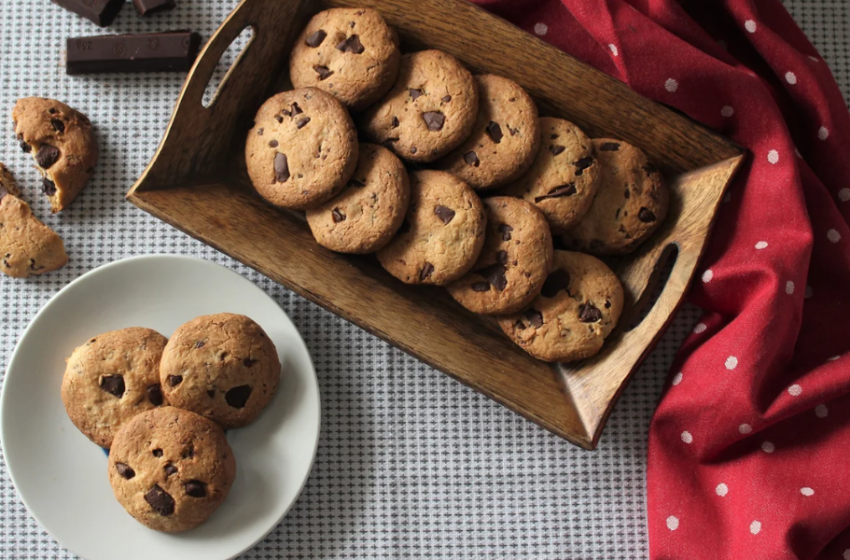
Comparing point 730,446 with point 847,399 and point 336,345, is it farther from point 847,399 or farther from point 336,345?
point 336,345

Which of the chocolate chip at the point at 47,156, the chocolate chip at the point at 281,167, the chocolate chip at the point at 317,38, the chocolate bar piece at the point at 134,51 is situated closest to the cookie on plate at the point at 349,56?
the chocolate chip at the point at 317,38

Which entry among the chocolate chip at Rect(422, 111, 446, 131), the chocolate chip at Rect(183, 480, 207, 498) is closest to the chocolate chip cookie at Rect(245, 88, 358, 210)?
the chocolate chip at Rect(422, 111, 446, 131)

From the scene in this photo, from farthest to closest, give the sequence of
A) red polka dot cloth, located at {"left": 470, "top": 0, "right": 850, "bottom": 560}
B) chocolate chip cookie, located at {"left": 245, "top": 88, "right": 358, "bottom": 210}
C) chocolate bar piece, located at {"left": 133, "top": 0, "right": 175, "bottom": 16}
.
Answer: chocolate bar piece, located at {"left": 133, "top": 0, "right": 175, "bottom": 16} < red polka dot cloth, located at {"left": 470, "top": 0, "right": 850, "bottom": 560} < chocolate chip cookie, located at {"left": 245, "top": 88, "right": 358, "bottom": 210}

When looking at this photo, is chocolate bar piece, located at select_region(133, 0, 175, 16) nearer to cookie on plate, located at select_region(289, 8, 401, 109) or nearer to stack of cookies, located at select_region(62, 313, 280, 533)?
cookie on plate, located at select_region(289, 8, 401, 109)

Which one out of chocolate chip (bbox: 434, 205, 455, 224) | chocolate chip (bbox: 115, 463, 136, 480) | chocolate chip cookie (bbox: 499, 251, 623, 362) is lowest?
chocolate chip (bbox: 115, 463, 136, 480)

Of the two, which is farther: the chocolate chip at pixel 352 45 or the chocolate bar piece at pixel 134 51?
the chocolate bar piece at pixel 134 51

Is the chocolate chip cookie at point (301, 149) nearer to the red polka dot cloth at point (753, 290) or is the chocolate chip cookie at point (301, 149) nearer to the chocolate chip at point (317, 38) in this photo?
the chocolate chip at point (317, 38)
